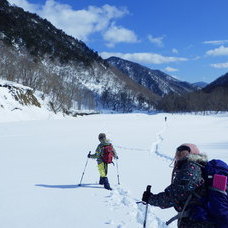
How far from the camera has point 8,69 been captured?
79375 millimetres

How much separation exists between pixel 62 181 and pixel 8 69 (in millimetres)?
76572

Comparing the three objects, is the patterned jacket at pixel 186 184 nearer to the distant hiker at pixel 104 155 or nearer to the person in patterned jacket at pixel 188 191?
the person in patterned jacket at pixel 188 191

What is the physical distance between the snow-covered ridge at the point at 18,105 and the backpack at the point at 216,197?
41382 millimetres

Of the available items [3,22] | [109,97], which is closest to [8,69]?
[3,22]

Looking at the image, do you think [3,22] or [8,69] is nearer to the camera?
[8,69]

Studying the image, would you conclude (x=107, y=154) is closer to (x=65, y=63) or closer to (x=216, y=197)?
(x=216, y=197)

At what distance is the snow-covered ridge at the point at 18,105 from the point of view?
43.9 metres

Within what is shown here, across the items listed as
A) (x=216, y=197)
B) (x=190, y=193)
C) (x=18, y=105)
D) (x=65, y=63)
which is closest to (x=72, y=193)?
(x=190, y=193)

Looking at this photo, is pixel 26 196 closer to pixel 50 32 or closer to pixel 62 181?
pixel 62 181

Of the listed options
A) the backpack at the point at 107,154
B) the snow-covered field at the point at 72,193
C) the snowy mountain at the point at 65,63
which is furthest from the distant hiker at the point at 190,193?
the snowy mountain at the point at 65,63

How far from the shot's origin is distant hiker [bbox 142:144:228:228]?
2968mm

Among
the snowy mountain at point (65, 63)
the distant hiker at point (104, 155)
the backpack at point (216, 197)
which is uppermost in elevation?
the snowy mountain at point (65, 63)

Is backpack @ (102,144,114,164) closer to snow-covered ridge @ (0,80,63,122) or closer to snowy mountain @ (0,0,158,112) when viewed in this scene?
snow-covered ridge @ (0,80,63,122)

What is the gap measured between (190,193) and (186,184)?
4.2 inches
